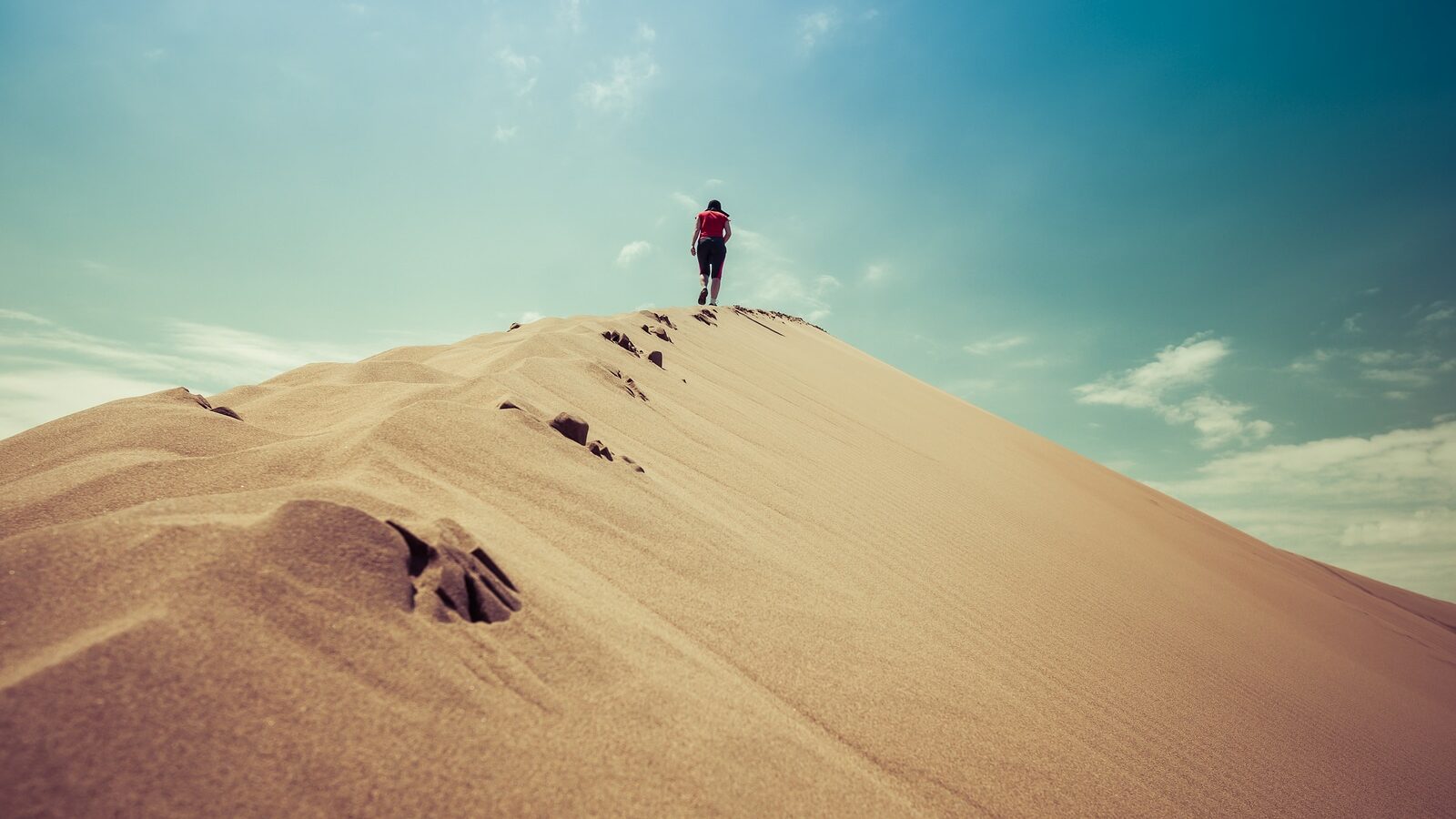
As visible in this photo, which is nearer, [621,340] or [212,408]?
[212,408]

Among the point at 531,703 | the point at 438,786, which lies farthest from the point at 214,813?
the point at 531,703

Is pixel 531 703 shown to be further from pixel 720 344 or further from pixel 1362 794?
pixel 720 344

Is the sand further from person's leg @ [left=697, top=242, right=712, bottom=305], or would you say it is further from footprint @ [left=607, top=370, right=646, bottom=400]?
person's leg @ [left=697, top=242, right=712, bottom=305]

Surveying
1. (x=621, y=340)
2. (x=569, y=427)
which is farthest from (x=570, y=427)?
(x=621, y=340)

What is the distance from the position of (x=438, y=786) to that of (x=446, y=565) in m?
0.36

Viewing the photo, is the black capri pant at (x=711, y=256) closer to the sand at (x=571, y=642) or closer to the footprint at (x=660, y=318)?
the footprint at (x=660, y=318)

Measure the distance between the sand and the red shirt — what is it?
21.4ft

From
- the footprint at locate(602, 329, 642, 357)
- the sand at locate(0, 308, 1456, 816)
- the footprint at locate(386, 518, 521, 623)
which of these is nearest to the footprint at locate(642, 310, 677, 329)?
the footprint at locate(602, 329, 642, 357)

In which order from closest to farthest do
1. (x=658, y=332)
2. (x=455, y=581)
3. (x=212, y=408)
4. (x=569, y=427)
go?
(x=455, y=581) → (x=212, y=408) → (x=569, y=427) → (x=658, y=332)

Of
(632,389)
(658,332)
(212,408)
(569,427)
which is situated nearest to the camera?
(212,408)

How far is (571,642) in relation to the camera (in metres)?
1.05

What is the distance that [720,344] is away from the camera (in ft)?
22.6

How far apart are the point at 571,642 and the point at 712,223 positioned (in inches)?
357

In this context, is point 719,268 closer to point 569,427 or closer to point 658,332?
point 658,332
